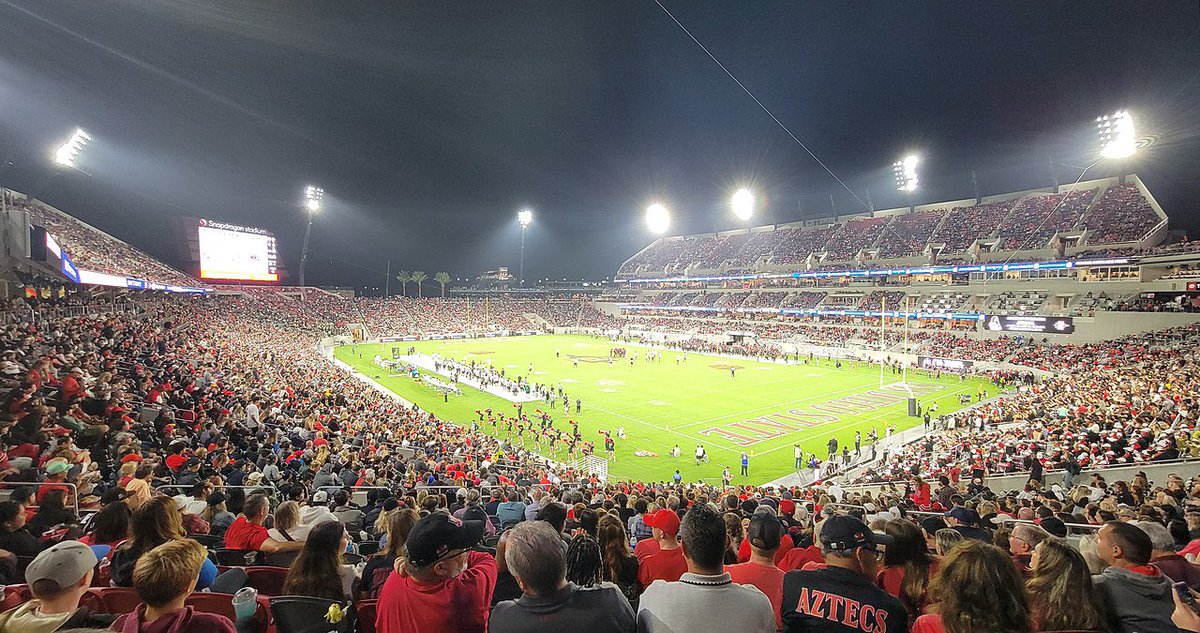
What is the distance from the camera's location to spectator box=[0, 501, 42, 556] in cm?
467

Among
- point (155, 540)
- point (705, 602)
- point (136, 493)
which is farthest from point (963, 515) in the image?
point (136, 493)

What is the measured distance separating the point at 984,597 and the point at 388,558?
143 inches

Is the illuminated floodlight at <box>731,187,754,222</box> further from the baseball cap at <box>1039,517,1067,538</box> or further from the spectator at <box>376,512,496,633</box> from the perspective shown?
the spectator at <box>376,512,496,633</box>

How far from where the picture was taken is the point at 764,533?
333 cm

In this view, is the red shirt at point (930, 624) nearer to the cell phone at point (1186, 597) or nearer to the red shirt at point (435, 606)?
the cell phone at point (1186, 597)

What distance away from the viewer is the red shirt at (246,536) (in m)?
5.05

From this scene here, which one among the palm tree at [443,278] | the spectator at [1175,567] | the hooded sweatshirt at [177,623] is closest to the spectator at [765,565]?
the hooded sweatshirt at [177,623]

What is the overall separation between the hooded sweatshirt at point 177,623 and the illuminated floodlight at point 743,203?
283 feet

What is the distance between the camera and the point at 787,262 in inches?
3194

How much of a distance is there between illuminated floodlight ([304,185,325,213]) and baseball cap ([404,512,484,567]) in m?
76.3

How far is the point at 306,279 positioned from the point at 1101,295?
94.2 metres

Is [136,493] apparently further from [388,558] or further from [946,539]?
[946,539]

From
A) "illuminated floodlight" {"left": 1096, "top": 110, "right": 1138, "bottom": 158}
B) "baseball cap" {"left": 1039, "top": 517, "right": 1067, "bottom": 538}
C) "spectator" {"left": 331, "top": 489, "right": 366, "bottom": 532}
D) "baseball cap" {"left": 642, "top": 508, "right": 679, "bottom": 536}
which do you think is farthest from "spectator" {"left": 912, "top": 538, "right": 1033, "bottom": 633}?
"illuminated floodlight" {"left": 1096, "top": 110, "right": 1138, "bottom": 158}

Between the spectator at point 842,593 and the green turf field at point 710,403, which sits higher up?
the spectator at point 842,593
